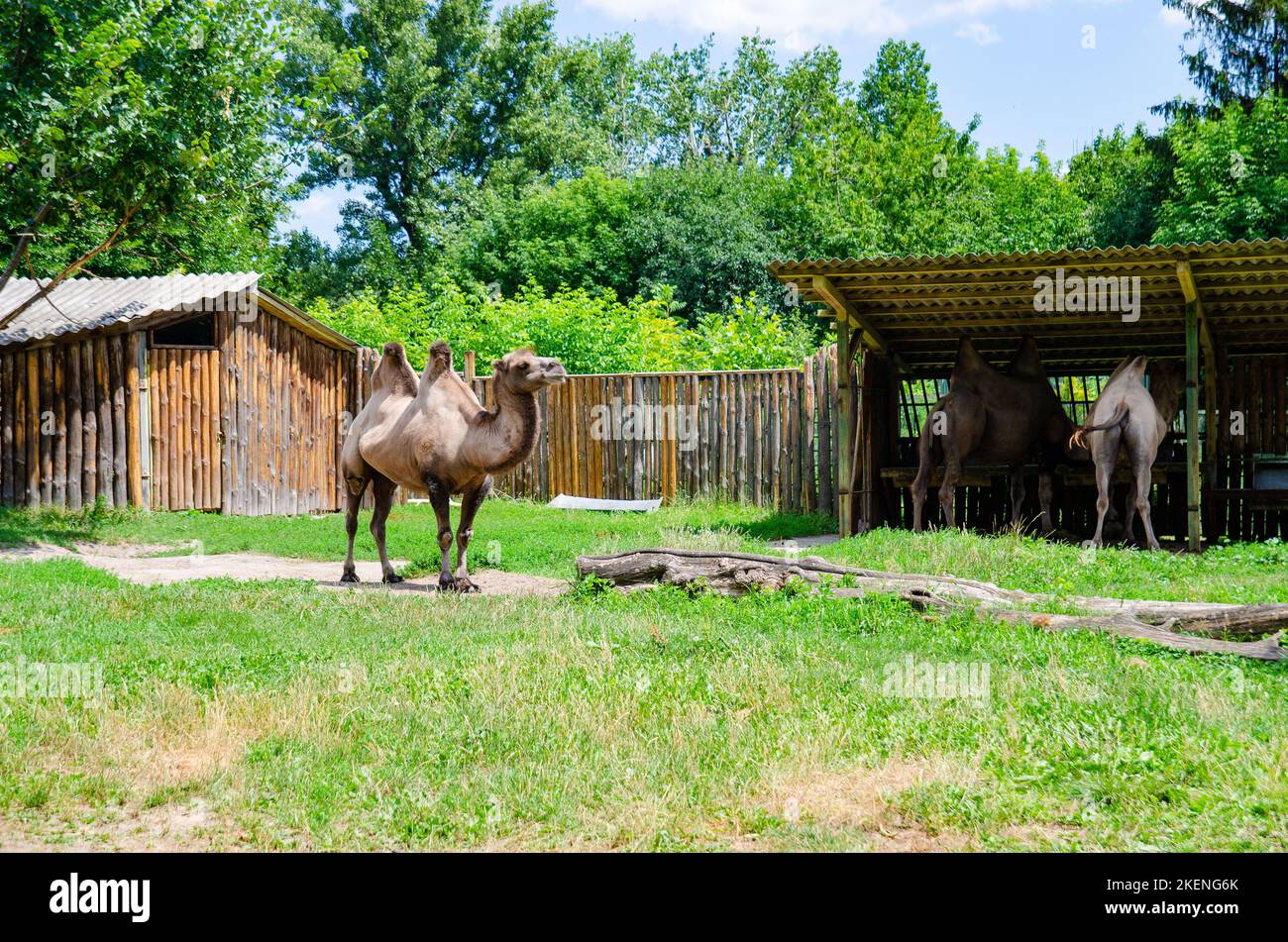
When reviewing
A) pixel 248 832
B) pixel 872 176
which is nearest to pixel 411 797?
pixel 248 832

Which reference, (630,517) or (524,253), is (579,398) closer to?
(630,517)

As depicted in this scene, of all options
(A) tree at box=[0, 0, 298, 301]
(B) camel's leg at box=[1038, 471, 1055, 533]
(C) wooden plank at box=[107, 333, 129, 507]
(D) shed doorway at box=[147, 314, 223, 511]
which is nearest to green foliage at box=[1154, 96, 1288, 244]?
(B) camel's leg at box=[1038, 471, 1055, 533]

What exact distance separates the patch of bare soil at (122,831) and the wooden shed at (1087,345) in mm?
9210

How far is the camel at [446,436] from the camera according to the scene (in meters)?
10.5

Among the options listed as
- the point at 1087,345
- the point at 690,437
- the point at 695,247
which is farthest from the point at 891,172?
the point at 1087,345

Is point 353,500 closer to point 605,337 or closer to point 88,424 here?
point 88,424

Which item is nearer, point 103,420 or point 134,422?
point 103,420

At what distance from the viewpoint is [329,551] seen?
46.9 feet

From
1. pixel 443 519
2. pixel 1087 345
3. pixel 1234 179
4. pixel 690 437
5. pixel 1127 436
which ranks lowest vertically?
pixel 443 519

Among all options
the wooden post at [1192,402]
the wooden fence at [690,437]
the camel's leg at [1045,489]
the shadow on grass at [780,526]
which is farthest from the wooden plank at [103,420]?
the wooden post at [1192,402]

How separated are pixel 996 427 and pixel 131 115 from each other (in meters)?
11.2

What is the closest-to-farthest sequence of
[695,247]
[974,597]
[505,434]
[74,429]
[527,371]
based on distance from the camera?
[974,597]
[527,371]
[505,434]
[74,429]
[695,247]

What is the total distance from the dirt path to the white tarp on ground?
598 centimetres

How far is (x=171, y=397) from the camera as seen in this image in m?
18.7
